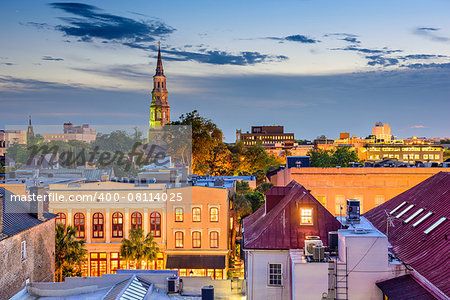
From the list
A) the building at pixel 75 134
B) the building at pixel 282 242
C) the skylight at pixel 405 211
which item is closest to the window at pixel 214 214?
the building at pixel 282 242

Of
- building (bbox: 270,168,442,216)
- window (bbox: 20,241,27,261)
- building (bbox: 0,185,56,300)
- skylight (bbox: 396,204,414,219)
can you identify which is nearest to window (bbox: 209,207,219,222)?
building (bbox: 270,168,442,216)

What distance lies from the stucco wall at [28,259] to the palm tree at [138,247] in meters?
6.23

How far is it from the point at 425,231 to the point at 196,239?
78.5 ft

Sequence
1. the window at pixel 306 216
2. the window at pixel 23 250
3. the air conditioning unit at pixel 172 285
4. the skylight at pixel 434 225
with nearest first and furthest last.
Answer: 1. the skylight at pixel 434 225
2. the window at pixel 306 216
3. the air conditioning unit at pixel 172 285
4. the window at pixel 23 250

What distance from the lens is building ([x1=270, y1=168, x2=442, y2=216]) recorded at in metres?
A: 43.9

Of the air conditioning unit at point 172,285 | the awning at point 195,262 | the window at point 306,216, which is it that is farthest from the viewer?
the awning at point 195,262

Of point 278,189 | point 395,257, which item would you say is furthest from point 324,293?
point 278,189

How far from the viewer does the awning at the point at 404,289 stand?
16.6 metres

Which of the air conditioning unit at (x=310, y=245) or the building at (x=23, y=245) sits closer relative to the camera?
the air conditioning unit at (x=310, y=245)

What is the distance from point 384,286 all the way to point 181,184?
26.5 metres

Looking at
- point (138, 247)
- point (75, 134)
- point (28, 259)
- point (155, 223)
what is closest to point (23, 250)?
point (28, 259)

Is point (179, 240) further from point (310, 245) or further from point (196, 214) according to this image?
point (310, 245)

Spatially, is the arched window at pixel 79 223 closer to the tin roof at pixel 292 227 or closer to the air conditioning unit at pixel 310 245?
the tin roof at pixel 292 227

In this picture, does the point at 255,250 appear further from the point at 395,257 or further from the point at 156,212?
the point at 156,212
